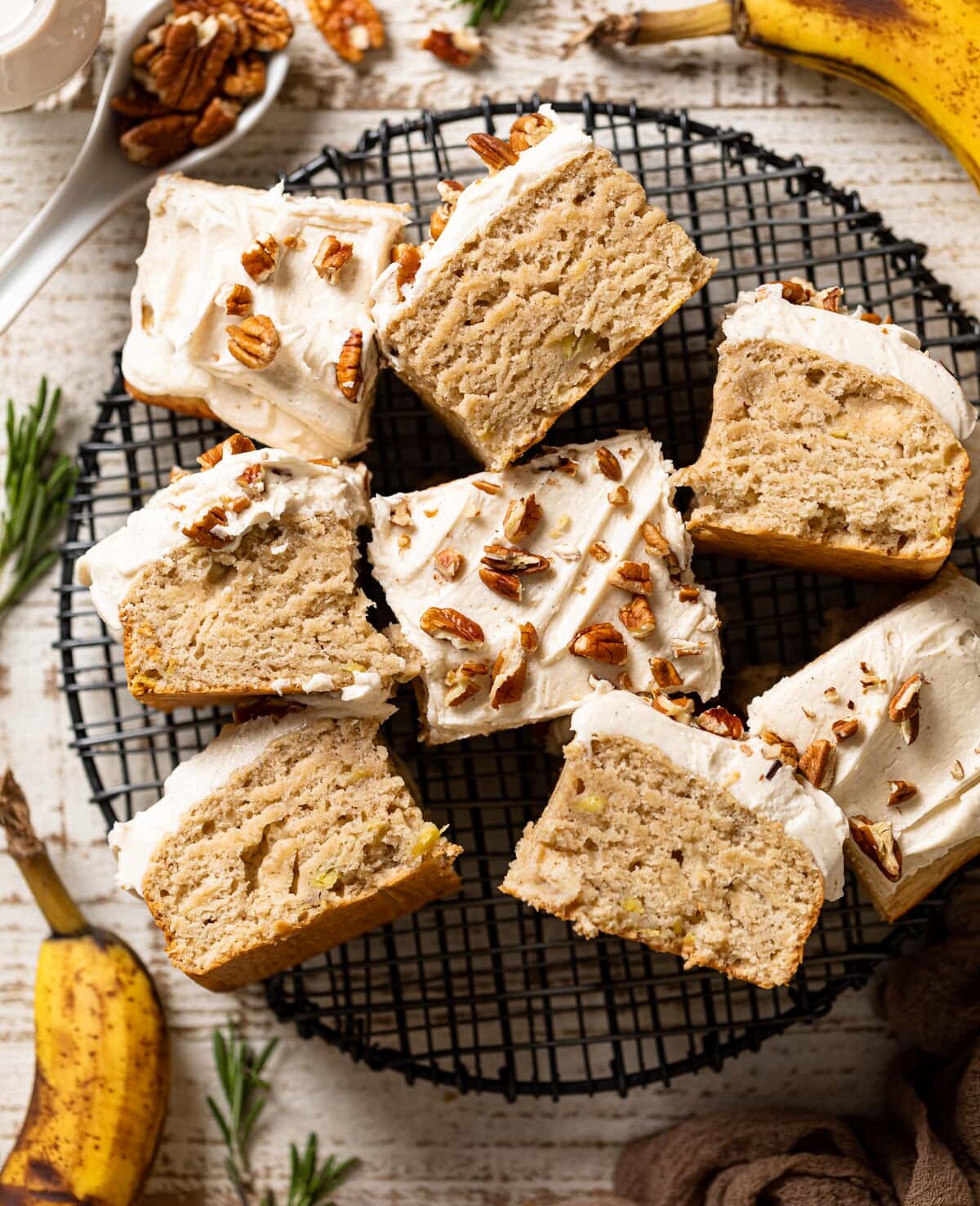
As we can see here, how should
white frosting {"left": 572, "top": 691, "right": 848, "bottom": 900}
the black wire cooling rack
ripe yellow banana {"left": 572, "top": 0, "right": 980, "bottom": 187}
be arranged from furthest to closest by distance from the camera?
the black wire cooling rack → ripe yellow banana {"left": 572, "top": 0, "right": 980, "bottom": 187} → white frosting {"left": 572, "top": 691, "right": 848, "bottom": 900}

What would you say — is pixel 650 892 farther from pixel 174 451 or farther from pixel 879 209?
pixel 879 209

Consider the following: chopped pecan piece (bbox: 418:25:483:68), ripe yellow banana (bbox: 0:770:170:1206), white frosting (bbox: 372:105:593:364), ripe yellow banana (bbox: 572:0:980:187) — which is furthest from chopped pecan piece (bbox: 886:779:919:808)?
chopped pecan piece (bbox: 418:25:483:68)

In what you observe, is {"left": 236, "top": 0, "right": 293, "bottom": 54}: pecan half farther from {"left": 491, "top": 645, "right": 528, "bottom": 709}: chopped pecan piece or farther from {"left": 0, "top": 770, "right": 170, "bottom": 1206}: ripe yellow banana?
{"left": 0, "top": 770, "right": 170, "bottom": 1206}: ripe yellow banana

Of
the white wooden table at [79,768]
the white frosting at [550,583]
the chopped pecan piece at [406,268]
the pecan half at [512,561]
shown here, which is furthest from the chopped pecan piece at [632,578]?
the white wooden table at [79,768]

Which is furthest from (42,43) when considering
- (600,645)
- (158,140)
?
(600,645)

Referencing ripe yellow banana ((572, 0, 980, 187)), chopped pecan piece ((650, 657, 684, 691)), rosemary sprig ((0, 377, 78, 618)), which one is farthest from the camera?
rosemary sprig ((0, 377, 78, 618))

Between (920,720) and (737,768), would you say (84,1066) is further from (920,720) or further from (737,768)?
(920,720)
